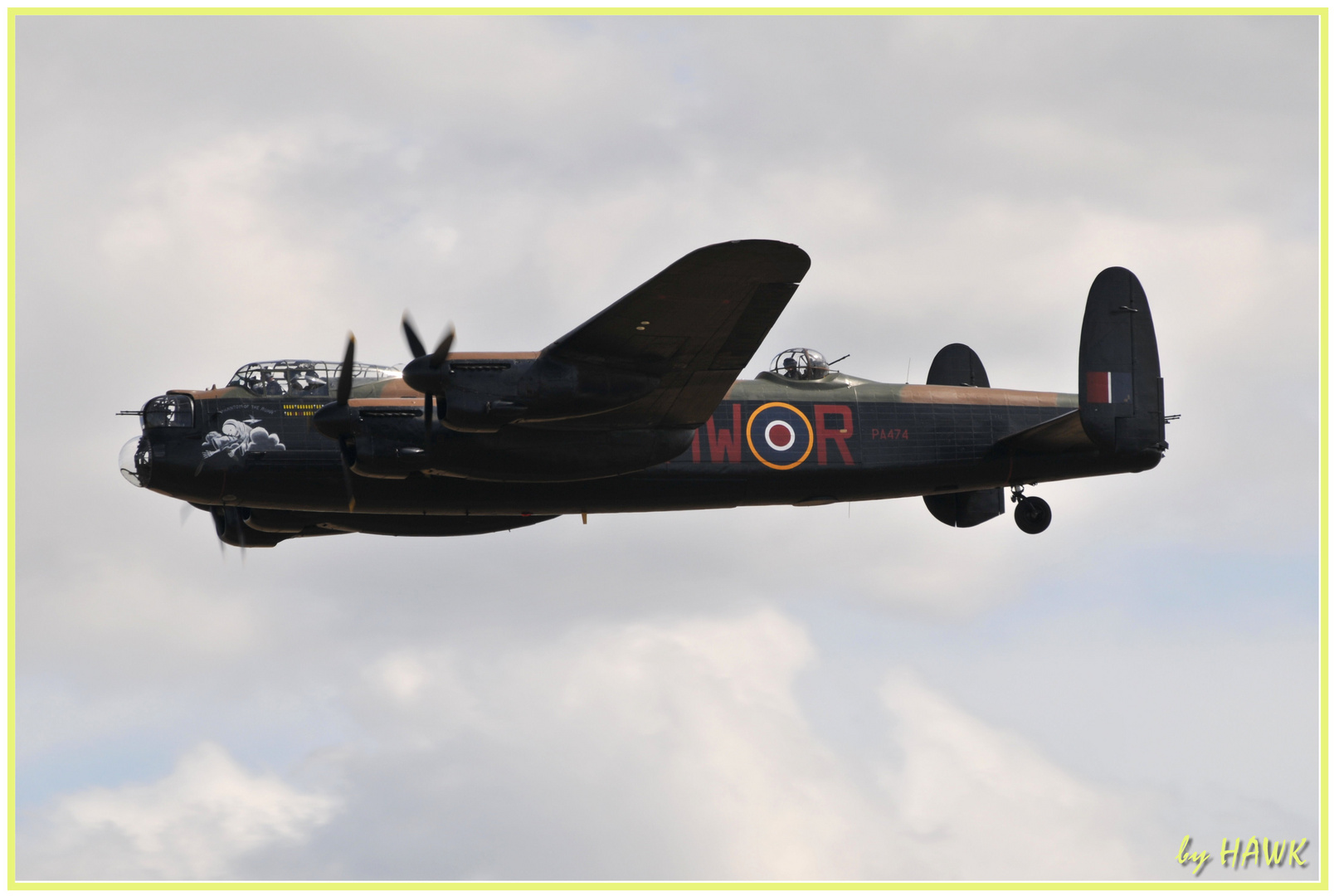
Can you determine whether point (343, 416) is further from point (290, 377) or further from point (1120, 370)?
point (1120, 370)

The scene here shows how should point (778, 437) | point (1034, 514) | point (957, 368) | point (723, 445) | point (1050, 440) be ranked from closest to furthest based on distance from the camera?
point (723, 445) → point (778, 437) → point (1050, 440) → point (1034, 514) → point (957, 368)

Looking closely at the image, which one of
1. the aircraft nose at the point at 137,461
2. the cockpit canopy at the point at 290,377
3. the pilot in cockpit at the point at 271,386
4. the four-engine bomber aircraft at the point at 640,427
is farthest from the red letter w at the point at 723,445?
the aircraft nose at the point at 137,461

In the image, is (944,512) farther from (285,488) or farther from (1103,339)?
(285,488)

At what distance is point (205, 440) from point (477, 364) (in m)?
5.11

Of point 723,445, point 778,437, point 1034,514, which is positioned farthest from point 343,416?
point 1034,514

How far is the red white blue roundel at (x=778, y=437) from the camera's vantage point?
32125mm

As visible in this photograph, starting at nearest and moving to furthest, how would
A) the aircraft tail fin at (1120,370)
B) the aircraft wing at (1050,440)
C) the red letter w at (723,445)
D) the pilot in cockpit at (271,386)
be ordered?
1. the pilot in cockpit at (271,386)
2. the red letter w at (723,445)
3. the aircraft tail fin at (1120,370)
4. the aircraft wing at (1050,440)

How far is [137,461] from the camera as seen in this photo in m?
30.7

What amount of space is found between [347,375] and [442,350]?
198 centimetres

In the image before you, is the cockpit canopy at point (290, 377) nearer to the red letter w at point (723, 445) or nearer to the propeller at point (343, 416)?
the propeller at point (343, 416)

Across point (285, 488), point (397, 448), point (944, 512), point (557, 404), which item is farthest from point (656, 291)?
point (944, 512)

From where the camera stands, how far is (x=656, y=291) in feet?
90.1

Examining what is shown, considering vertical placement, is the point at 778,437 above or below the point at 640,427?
below

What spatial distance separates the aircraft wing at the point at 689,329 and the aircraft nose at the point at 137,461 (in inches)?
276
